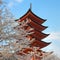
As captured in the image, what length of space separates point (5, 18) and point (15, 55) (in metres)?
2.66

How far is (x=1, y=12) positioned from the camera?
15203 millimetres

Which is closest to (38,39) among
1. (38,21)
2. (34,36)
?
(34,36)

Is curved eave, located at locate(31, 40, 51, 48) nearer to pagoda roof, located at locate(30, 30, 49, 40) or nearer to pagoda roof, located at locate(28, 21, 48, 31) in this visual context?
pagoda roof, located at locate(30, 30, 49, 40)

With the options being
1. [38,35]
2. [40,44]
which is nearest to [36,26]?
[38,35]

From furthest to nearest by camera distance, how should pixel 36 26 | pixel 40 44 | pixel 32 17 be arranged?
pixel 32 17 < pixel 36 26 < pixel 40 44

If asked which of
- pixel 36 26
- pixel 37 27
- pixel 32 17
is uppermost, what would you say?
pixel 32 17

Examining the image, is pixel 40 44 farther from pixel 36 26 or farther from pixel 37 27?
pixel 36 26

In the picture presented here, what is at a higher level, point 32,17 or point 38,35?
point 32,17

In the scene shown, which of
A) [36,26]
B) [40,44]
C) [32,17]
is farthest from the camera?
[32,17]

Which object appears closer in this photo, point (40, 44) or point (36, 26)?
point (40, 44)

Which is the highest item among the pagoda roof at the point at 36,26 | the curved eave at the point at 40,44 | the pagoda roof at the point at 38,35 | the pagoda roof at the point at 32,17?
the pagoda roof at the point at 32,17

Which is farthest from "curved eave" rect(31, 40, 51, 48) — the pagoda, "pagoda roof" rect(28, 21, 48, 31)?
"pagoda roof" rect(28, 21, 48, 31)

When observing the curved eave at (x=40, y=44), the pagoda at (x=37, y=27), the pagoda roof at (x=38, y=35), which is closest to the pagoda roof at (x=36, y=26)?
the pagoda at (x=37, y=27)

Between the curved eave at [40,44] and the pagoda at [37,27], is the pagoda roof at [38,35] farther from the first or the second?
→ the curved eave at [40,44]
